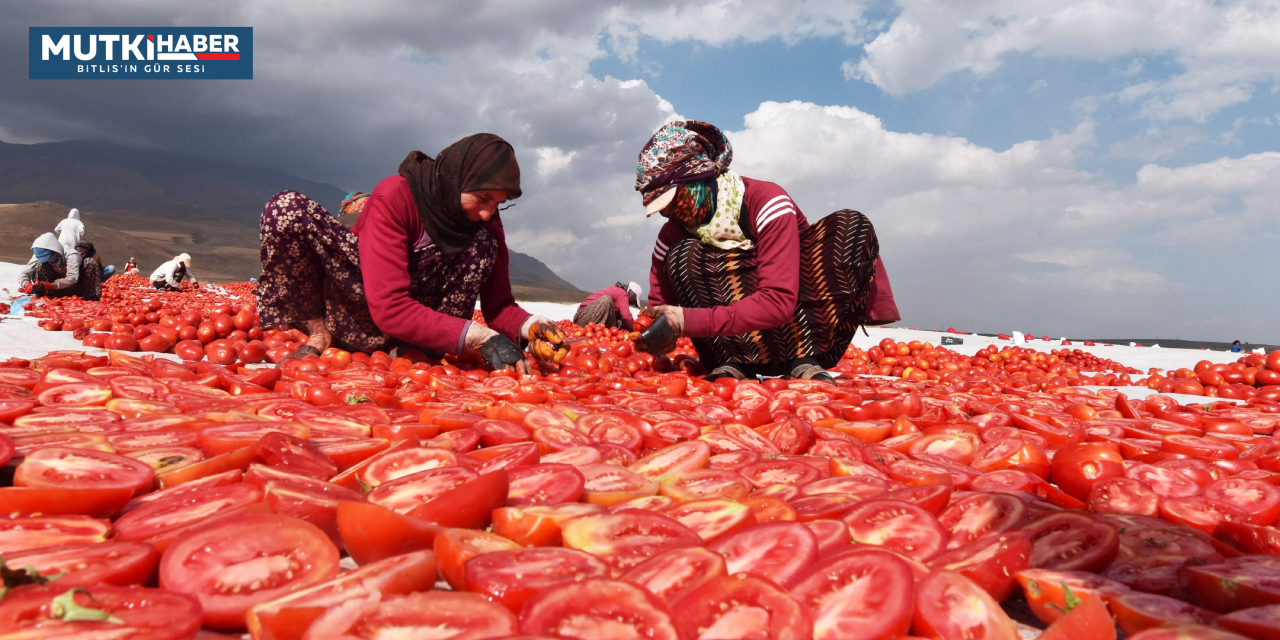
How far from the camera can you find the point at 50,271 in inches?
430

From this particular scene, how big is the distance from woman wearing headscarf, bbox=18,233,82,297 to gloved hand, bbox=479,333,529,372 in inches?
425

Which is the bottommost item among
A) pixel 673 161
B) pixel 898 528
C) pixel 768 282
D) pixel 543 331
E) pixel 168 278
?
pixel 898 528

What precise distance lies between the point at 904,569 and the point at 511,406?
1562 millimetres

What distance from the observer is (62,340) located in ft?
17.1

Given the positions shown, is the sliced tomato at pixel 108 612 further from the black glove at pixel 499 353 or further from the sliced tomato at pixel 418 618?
the black glove at pixel 499 353

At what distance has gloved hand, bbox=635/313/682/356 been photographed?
3855 millimetres

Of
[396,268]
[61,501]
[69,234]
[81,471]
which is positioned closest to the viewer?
[61,501]

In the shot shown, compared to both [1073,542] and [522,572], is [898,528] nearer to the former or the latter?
[1073,542]

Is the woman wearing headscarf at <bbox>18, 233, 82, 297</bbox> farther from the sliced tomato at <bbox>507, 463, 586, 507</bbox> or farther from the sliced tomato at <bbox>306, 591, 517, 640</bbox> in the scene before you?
the sliced tomato at <bbox>306, 591, 517, 640</bbox>

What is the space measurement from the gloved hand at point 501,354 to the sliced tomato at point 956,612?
2.86m

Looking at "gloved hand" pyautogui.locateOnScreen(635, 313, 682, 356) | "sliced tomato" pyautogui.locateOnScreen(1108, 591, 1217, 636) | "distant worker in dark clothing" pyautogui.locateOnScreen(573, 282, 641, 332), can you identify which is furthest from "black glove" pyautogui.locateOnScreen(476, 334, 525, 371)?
"distant worker in dark clothing" pyautogui.locateOnScreen(573, 282, 641, 332)

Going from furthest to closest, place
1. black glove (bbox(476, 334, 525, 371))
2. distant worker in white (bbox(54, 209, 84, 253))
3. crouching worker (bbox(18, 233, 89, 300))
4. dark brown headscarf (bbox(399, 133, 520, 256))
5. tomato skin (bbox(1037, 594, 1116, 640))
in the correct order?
distant worker in white (bbox(54, 209, 84, 253)), crouching worker (bbox(18, 233, 89, 300)), black glove (bbox(476, 334, 525, 371)), dark brown headscarf (bbox(399, 133, 520, 256)), tomato skin (bbox(1037, 594, 1116, 640))

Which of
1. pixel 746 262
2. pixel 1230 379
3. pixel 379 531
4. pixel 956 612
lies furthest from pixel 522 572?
pixel 1230 379

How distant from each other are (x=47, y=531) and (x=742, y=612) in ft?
4.08
